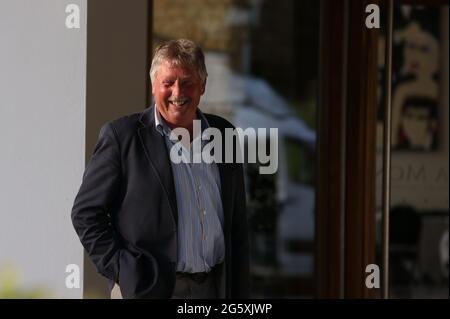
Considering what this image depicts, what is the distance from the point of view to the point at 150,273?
4.00 meters

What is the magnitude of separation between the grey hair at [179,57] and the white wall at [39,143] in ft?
1.37

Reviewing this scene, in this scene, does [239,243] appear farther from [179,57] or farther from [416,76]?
[416,76]

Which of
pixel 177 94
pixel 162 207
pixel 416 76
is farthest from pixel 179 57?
pixel 416 76

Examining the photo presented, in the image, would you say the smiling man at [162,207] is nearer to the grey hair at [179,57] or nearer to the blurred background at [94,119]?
the grey hair at [179,57]

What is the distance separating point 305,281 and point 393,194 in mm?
1360

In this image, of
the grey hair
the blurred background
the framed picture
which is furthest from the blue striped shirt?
the framed picture

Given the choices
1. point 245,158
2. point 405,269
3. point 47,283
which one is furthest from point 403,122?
point 47,283

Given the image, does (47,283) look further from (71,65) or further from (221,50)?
(221,50)

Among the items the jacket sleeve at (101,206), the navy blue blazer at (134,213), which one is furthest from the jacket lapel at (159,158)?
the jacket sleeve at (101,206)

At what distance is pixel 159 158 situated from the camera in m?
4.03

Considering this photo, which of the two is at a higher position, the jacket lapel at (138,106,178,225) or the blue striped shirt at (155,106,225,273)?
the jacket lapel at (138,106,178,225)

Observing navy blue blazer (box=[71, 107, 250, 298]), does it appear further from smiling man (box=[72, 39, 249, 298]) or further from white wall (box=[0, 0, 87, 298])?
white wall (box=[0, 0, 87, 298])

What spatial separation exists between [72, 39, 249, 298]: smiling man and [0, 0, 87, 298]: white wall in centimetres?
26

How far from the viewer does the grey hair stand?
4117 millimetres
